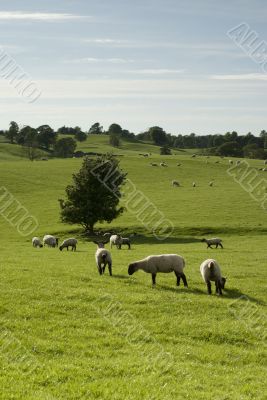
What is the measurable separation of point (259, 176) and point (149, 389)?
107 metres

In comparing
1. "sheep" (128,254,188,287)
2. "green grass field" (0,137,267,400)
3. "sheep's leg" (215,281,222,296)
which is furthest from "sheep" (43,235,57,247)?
"sheep's leg" (215,281,222,296)

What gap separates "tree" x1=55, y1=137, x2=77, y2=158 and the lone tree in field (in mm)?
126634

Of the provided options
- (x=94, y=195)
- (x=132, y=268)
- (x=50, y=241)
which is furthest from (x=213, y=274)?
(x=94, y=195)

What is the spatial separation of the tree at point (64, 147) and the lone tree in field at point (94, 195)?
126634 millimetres

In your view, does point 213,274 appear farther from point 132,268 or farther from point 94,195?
point 94,195

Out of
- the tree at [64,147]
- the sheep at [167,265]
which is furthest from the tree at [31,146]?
the sheep at [167,265]

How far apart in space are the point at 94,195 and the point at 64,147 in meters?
130

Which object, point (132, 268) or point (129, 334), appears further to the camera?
point (132, 268)

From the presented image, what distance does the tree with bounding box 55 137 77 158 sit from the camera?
193 m

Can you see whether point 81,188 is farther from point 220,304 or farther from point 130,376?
point 130,376

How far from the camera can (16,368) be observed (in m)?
14.4

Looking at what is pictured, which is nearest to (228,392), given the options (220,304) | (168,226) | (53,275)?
(220,304)

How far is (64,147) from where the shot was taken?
19375 centimetres

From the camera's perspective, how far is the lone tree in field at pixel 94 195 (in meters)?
65.9
